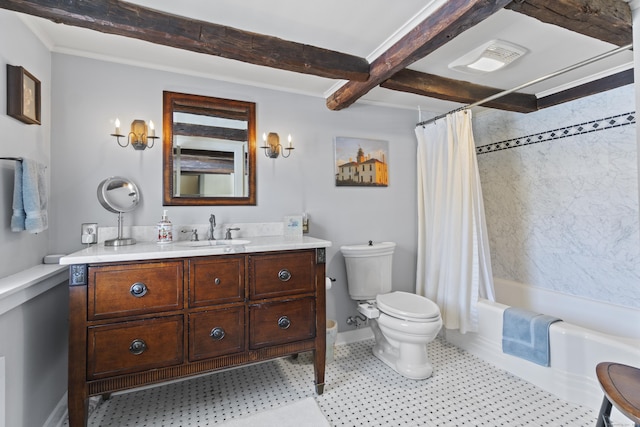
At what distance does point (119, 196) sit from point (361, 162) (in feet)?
6.09

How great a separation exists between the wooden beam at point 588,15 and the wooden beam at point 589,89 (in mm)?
791

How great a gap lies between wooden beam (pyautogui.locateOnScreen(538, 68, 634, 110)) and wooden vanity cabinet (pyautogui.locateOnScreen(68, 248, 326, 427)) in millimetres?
2423

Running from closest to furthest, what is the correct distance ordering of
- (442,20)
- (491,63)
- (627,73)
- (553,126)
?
(442,20)
(491,63)
(627,73)
(553,126)

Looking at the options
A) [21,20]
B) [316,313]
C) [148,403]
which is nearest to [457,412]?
[316,313]

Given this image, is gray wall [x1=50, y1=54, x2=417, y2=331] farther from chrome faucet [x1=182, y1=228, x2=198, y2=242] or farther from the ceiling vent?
the ceiling vent

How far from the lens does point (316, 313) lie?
1.89 m

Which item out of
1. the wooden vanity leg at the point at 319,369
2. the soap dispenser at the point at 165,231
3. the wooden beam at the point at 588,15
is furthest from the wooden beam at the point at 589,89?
the soap dispenser at the point at 165,231

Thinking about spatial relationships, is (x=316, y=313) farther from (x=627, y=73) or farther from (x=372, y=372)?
(x=627, y=73)

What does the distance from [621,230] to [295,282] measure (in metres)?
2.42

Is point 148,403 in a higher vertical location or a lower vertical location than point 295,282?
lower

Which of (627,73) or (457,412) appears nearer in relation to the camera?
(457,412)

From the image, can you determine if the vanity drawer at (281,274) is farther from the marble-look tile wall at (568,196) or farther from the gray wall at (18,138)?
the marble-look tile wall at (568,196)

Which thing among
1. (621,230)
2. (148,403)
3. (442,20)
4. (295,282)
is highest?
(442,20)

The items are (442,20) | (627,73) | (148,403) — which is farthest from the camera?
(627,73)
